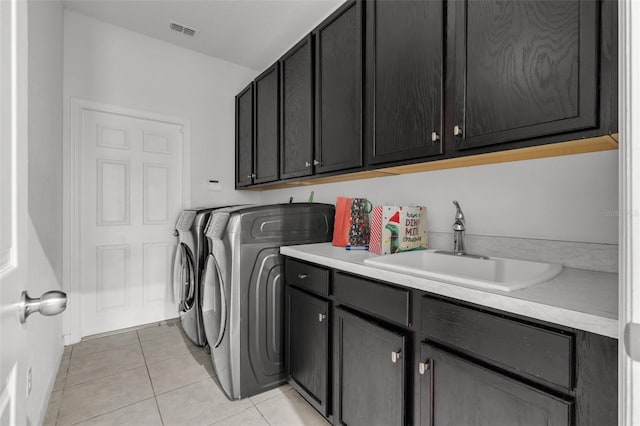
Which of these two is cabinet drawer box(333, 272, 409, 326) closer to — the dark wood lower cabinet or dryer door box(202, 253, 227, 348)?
the dark wood lower cabinet

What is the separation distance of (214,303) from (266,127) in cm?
158

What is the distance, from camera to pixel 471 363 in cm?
95

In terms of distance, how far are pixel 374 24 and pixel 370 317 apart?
5.03 ft

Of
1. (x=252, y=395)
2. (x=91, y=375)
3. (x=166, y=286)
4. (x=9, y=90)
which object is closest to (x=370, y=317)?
(x=252, y=395)

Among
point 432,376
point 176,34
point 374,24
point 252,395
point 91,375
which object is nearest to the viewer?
point 432,376

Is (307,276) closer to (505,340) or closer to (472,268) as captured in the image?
(472,268)

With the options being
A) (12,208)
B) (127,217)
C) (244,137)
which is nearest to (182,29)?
(244,137)

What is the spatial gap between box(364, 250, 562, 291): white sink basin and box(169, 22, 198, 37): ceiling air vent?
9.27 feet

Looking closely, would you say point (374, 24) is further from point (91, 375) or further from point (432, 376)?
point (91, 375)

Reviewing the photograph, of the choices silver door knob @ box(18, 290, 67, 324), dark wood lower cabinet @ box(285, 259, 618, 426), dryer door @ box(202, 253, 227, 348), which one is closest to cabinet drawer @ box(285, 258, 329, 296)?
dark wood lower cabinet @ box(285, 259, 618, 426)

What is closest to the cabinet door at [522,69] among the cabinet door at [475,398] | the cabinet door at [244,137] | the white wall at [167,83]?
the cabinet door at [475,398]

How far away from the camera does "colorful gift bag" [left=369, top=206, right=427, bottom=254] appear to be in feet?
5.33

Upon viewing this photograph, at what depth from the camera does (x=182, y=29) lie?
2.80 metres

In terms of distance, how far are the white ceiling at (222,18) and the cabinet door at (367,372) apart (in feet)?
7.91
